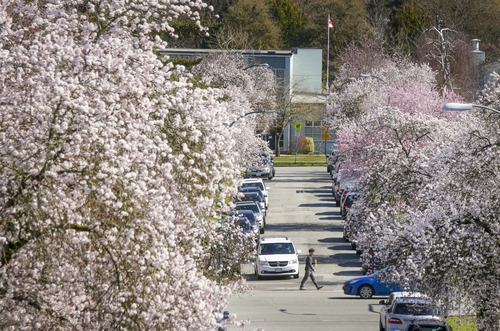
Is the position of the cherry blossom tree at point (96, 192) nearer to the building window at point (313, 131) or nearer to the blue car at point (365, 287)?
the blue car at point (365, 287)

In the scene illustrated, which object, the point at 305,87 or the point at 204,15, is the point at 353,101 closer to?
the point at 305,87

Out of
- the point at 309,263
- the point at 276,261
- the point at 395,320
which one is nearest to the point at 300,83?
the point at 276,261

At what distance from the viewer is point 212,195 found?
1251cm

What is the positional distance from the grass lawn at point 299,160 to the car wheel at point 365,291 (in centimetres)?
4392

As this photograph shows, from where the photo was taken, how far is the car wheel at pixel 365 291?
3030 centimetres

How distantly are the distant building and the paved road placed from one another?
2257 centimetres

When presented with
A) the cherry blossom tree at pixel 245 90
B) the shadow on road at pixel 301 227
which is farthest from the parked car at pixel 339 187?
the cherry blossom tree at pixel 245 90

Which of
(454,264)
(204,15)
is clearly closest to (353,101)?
(204,15)

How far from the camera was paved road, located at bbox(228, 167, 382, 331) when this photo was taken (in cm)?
2588

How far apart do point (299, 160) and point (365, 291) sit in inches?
1904

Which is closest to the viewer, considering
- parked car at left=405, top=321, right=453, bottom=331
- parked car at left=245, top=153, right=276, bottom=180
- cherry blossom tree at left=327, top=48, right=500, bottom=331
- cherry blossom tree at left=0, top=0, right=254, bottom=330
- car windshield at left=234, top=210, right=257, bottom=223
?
cherry blossom tree at left=0, top=0, right=254, bottom=330

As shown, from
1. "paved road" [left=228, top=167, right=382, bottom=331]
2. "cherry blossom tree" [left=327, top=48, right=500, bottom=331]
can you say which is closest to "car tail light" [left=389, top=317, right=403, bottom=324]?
"cherry blossom tree" [left=327, top=48, right=500, bottom=331]

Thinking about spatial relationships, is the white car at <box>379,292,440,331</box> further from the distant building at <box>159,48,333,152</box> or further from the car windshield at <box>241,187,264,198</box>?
the distant building at <box>159,48,333,152</box>

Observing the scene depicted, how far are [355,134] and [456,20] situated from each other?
153 ft
